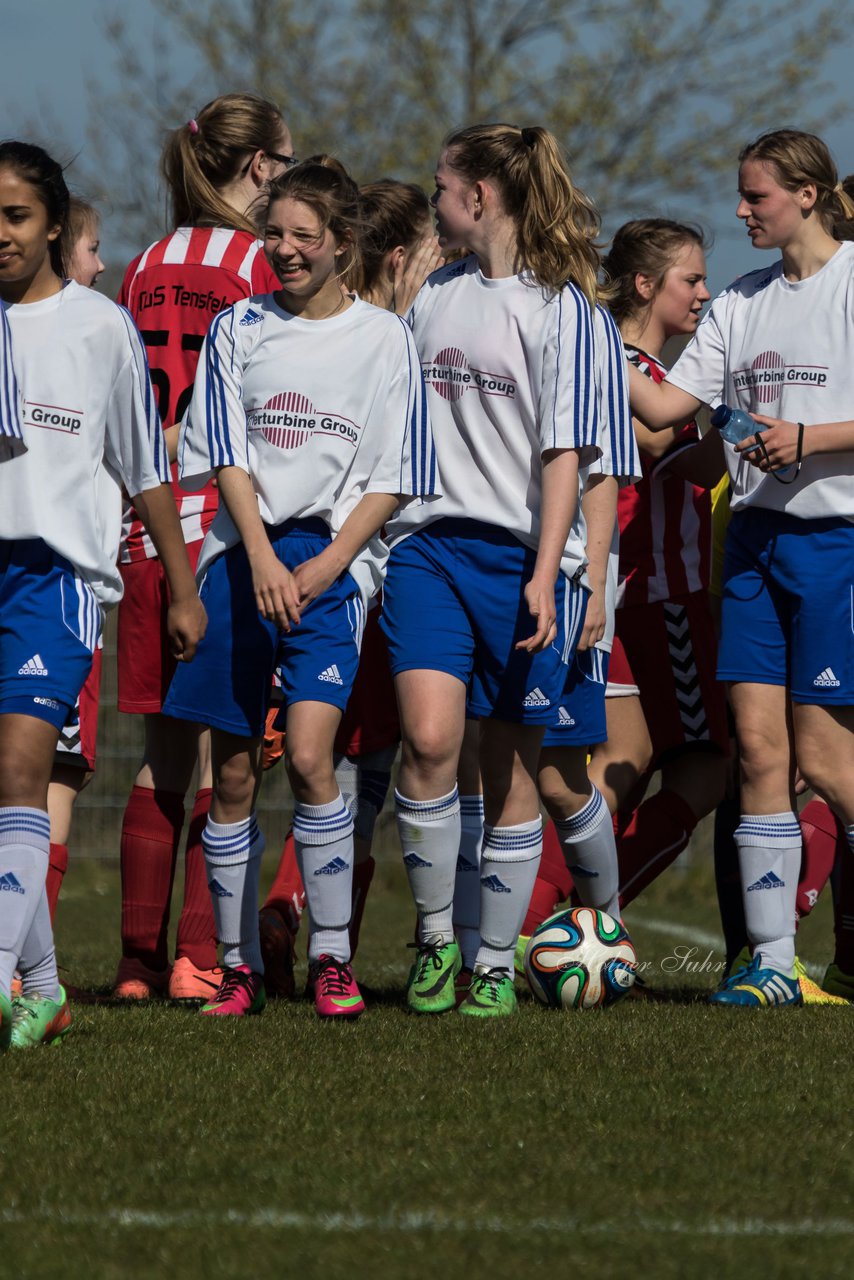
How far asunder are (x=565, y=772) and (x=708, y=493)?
1.40m

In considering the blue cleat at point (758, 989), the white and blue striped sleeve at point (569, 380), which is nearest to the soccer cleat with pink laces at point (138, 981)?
the blue cleat at point (758, 989)

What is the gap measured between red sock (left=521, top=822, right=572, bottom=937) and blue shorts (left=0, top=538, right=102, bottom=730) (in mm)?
2098

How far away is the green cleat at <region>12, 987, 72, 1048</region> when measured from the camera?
4630 mm

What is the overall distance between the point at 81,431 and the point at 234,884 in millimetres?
1314

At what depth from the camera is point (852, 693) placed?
17.6 feet

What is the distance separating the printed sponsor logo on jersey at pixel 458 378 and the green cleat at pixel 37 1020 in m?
1.92

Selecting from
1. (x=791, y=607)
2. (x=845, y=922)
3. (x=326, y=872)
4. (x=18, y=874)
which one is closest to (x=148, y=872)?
(x=326, y=872)

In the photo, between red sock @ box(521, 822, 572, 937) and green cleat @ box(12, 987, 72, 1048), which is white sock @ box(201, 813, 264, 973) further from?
red sock @ box(521, 822, 572, 937)

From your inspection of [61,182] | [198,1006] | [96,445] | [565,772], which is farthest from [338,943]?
[61,182]

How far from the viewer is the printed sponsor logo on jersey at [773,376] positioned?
5438mm

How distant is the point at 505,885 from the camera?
537cm

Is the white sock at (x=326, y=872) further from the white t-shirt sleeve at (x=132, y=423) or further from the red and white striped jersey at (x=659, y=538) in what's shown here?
the red and white striped jersey at (x=659, y=538)

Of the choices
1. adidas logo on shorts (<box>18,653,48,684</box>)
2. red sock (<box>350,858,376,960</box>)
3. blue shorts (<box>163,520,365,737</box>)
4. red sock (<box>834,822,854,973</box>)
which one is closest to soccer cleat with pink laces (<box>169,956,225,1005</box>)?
red sock (<box>350,858,376,960</box>)

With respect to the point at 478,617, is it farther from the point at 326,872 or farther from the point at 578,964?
the point at 578,964
